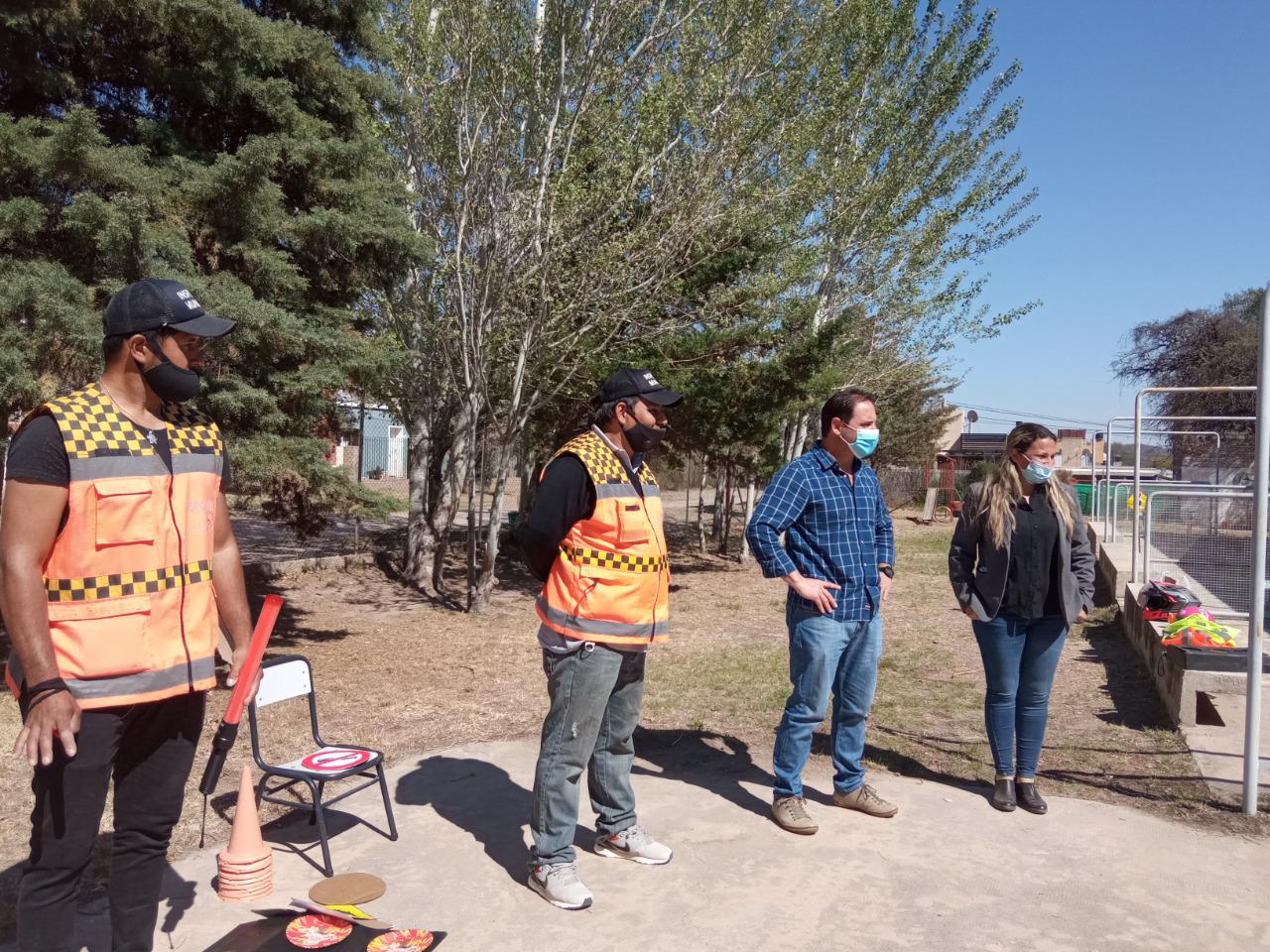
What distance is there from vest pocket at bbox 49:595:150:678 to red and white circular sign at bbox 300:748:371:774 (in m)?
1.54

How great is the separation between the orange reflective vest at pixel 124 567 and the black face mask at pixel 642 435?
1.57m

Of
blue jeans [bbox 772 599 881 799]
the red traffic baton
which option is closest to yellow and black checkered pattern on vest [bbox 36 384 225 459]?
the red traffic baton

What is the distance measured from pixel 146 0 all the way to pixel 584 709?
558 centimetres

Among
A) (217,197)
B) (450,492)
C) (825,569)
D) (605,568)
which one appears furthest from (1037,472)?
(450,492)

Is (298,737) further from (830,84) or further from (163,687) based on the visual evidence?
(830,84)

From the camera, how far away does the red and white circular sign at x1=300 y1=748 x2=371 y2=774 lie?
13.2ft

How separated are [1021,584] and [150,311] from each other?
3668 millimetres

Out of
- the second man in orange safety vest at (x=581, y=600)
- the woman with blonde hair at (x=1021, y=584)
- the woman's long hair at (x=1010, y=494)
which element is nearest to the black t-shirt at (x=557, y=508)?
the second man in orange safety vest at (x=581, y=600)

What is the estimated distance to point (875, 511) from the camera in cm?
448

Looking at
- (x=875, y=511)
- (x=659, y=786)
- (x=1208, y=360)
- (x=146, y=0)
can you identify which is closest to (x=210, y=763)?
(x=659, y=786)

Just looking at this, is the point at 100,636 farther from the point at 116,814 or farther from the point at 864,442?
the point at 864,442

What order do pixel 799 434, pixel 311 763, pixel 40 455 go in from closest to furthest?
pixel 40 455 → pixel 311 763 → pixel 799 434

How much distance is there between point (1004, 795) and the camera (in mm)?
4637

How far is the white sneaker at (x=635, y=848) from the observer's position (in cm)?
392
